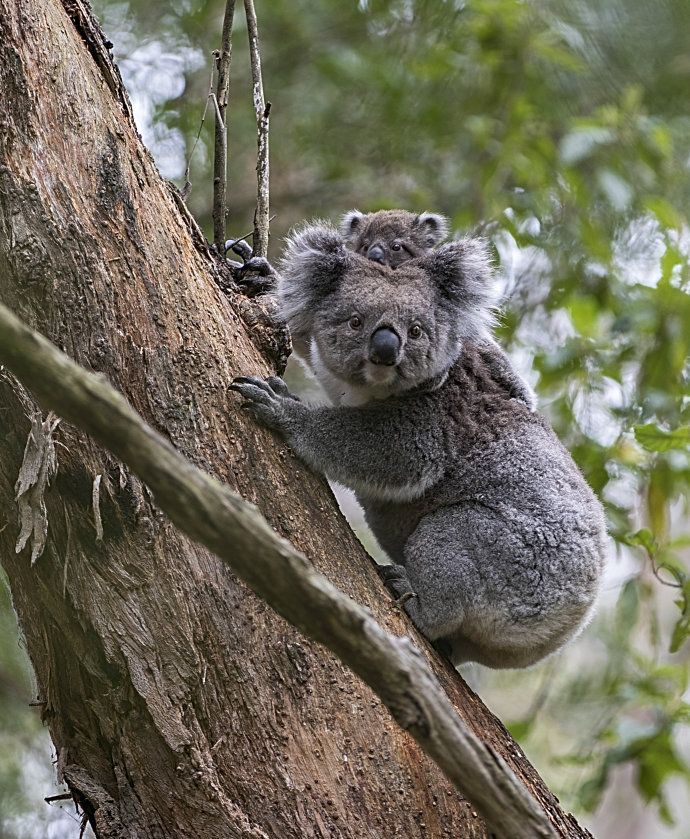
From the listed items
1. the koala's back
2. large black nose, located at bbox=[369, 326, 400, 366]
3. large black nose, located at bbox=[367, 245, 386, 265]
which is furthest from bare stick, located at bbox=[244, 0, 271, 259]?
the koala's back

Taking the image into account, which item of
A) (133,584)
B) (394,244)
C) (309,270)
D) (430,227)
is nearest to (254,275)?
(309,270)

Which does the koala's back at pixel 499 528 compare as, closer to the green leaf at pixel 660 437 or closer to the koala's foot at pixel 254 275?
the green leaf at pixel 660 437

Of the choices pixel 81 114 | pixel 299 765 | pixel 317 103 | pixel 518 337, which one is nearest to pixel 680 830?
pixel 518 337

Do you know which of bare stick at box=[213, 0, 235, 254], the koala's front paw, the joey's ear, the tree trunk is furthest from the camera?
the joey's ear

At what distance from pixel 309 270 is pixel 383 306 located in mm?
324

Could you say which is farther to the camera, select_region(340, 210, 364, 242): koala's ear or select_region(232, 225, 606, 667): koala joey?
select_region(340, 210, 364, 242): koala's ear

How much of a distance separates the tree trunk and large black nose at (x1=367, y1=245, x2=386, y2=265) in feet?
4.77

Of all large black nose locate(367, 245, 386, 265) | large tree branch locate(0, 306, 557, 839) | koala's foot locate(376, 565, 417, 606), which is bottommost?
koala's foot locate(376, 565, 417, 606)

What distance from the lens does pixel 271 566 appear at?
144 centimetres

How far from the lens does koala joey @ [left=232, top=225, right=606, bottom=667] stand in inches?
125

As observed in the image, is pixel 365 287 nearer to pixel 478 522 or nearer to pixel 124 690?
pixel 478 522

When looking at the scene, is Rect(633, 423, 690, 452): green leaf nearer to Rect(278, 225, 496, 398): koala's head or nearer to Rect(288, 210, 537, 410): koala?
Rect(288, 210, 537, 410): koala

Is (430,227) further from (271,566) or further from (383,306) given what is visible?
(271,566)

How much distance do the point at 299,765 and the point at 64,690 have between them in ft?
1.97
